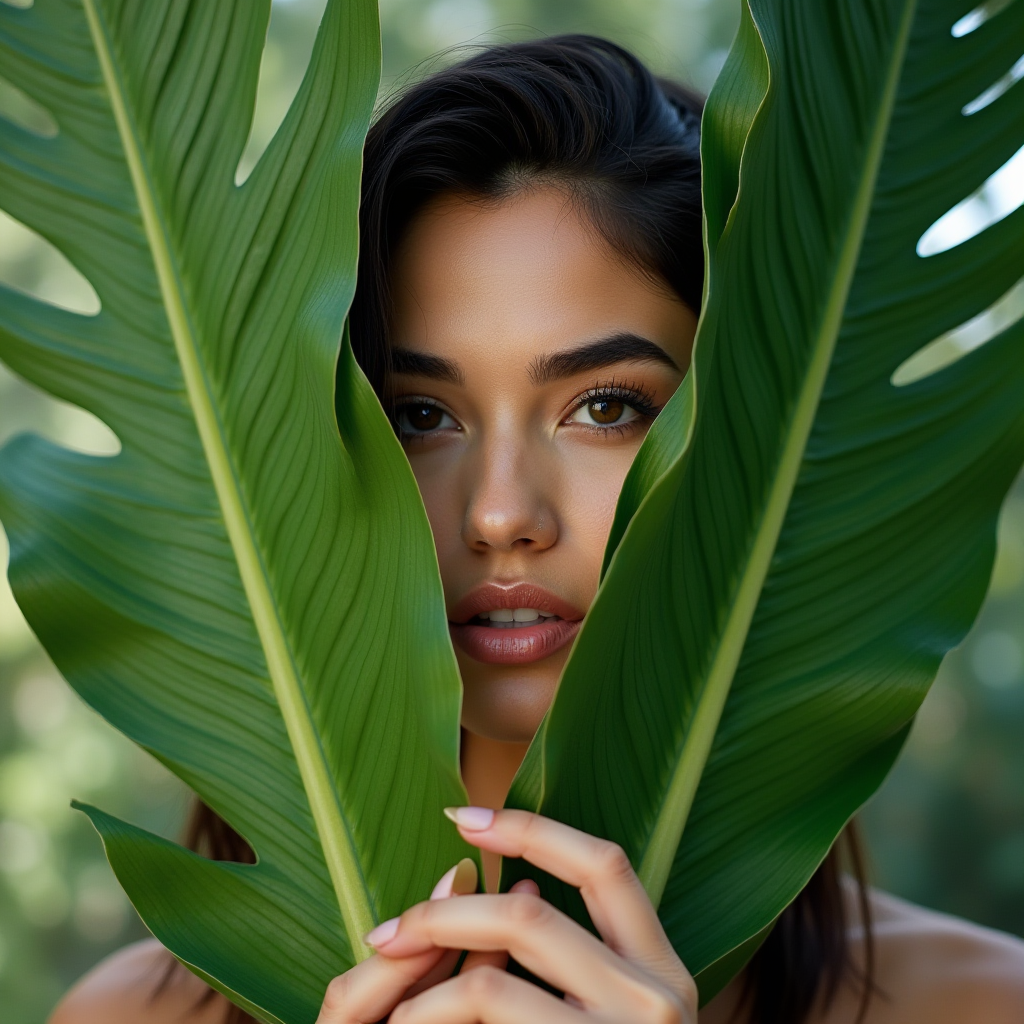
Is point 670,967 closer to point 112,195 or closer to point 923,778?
point 112,195

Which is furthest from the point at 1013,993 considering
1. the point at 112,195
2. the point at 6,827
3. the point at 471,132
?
the point at 6,827

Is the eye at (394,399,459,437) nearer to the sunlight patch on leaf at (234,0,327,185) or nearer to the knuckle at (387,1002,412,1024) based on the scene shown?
the knuckle at (387,1002,412,1024)

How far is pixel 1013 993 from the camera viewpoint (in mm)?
1373

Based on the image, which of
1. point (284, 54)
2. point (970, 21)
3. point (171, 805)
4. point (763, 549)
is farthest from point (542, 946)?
point (284, 54)

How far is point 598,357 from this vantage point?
104 cm

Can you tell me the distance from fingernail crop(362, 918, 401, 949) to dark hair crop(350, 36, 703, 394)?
56 centimetres

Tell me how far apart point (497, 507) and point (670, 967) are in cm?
43

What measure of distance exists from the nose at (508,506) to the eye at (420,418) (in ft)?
0.27

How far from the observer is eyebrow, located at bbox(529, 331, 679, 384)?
101 cm

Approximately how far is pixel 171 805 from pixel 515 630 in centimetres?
309

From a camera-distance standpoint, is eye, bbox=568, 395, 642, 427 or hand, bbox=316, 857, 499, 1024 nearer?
hand, bbox=316, 857, 499, 1024

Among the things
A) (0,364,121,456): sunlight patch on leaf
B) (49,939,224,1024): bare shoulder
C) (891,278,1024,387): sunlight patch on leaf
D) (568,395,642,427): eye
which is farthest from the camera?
(0,364,121,456): sunlight patch on leaf

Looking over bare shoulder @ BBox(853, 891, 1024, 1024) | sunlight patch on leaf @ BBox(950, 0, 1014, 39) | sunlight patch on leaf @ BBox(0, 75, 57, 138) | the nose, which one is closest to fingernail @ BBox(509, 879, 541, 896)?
the nose

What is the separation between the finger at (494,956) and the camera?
0.68 m
